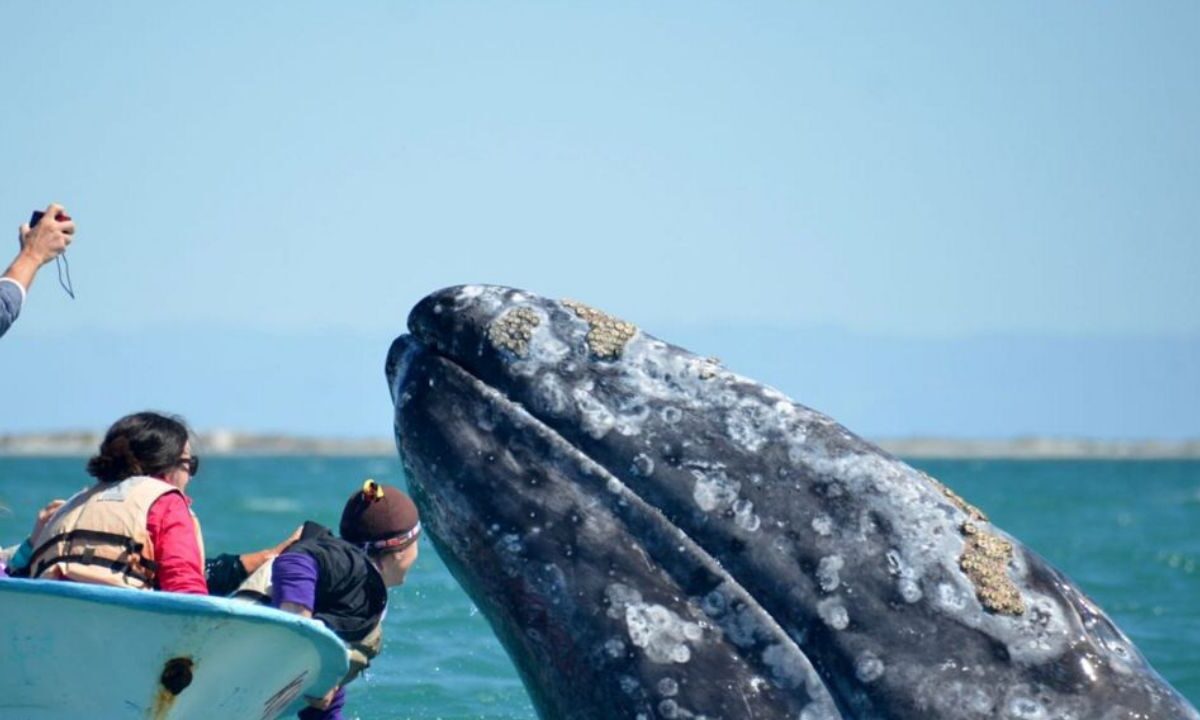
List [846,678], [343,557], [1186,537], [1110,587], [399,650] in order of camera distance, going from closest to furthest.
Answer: [846,678] < [343,557] < [399,650] < [1110,587] < [1186,537]

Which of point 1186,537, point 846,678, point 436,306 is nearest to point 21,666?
point 436,306

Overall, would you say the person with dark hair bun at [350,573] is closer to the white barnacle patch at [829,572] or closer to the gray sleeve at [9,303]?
the gray sleeve at [9,303]

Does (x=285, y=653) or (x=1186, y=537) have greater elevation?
(x=1186, y=537)

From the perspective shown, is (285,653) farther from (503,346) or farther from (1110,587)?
(1110,587)

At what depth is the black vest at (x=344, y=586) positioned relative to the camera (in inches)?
254

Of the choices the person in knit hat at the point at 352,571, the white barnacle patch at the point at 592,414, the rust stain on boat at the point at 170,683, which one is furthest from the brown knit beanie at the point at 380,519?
the white barnacle patch at the point at 592,414

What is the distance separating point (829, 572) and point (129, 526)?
2271 mm

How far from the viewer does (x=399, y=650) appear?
12117mm

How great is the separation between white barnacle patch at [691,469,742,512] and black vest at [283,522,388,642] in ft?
5.13

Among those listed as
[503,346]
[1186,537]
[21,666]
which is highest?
[1186,537]

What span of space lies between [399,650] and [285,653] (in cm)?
624

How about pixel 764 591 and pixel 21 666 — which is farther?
pixel 21 666

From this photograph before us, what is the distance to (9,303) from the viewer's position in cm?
618

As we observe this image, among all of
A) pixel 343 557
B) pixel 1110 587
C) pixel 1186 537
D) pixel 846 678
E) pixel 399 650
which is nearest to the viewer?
pixel 846 678
